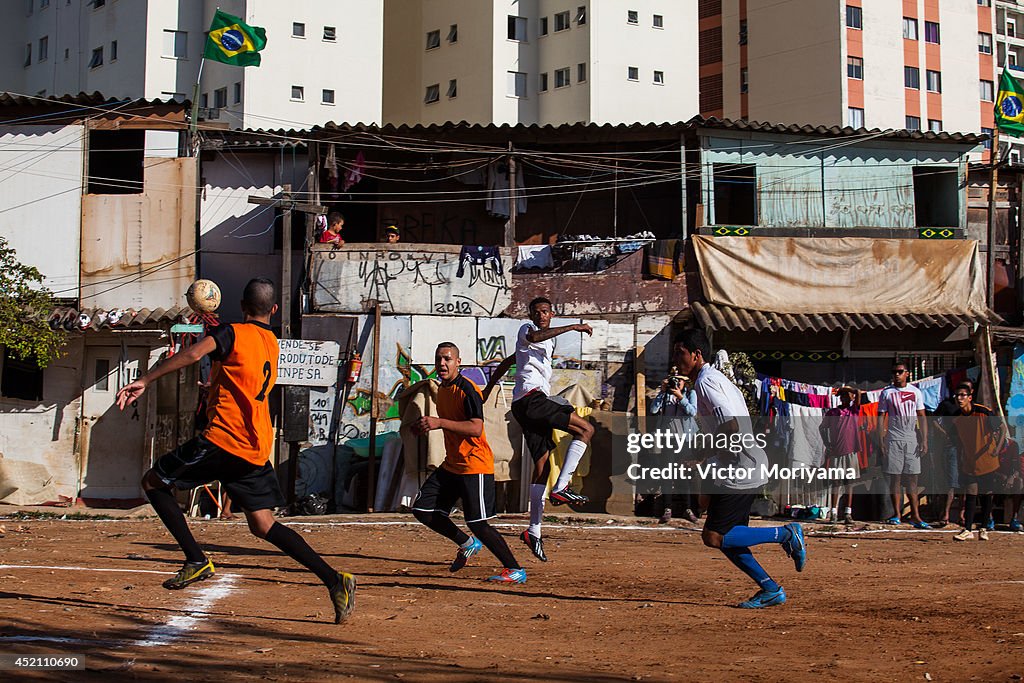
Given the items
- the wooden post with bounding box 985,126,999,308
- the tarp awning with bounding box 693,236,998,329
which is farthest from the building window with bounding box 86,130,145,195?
the wooden post with bounding box 985,126,999,308

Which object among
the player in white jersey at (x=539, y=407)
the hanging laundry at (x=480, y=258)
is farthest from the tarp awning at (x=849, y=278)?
the player in white jersey at (x=539, y=407)

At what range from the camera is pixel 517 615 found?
815 cm

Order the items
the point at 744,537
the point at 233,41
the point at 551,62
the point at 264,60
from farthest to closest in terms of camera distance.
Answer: the point at 551,62
the point at 264,60
the point at 233,41
the point at 744,537

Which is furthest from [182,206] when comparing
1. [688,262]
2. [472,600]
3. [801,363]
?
[472,600]

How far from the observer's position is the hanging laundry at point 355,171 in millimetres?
23609

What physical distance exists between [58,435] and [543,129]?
35.2 ft

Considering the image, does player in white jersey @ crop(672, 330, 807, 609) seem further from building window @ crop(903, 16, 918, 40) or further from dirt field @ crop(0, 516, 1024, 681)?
building window @ crop(903, 16, 918, 40)

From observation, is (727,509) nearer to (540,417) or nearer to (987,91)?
(540,417)

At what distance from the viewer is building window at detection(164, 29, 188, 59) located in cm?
5494

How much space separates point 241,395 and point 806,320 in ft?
51.2

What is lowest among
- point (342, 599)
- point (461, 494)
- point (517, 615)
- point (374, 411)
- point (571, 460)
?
point (517, 615)

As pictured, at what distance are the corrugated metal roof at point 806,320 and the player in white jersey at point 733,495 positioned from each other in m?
12.4

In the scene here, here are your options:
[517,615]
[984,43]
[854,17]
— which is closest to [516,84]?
[854,17]

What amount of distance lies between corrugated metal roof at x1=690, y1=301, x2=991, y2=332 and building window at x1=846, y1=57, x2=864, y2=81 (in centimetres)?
4312
